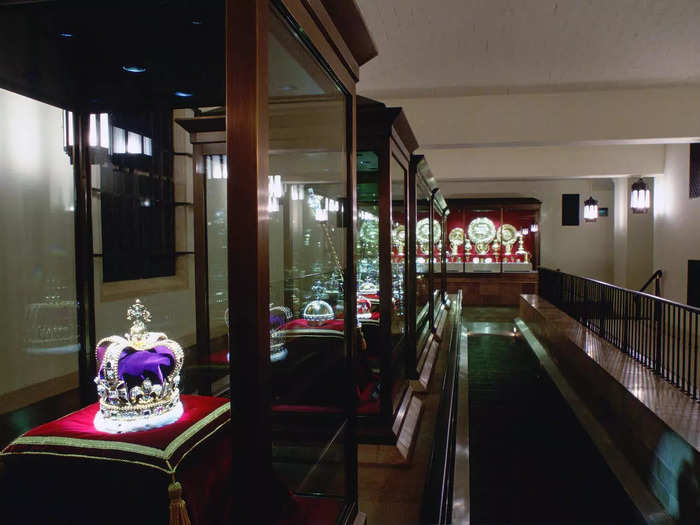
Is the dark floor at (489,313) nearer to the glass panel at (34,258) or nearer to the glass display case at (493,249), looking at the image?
the glass display case at (493,249)

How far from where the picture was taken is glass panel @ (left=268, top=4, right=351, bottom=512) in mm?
1524

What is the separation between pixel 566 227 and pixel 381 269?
15.5 meters

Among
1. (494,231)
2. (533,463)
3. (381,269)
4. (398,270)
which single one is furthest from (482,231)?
(381,269)

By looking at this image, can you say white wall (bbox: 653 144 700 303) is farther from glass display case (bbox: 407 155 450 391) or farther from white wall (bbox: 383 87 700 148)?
glass display case (bbox: 407 155 450 391)

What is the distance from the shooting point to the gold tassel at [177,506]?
149cm

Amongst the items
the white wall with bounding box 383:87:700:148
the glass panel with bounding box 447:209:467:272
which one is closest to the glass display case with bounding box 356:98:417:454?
the white wall with bounding box 383:87:700:148

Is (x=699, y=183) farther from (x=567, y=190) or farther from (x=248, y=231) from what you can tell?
(x=248, y=231)

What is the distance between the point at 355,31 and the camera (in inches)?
67.3

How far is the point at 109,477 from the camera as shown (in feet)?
5.21

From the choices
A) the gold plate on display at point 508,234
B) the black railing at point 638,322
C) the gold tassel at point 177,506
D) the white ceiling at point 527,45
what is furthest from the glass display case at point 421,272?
the gold plate on display at point 508,234

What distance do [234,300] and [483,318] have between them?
11795 mm

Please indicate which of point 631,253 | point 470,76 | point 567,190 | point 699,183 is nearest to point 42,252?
point 470,76

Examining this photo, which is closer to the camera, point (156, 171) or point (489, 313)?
point (156, 171)

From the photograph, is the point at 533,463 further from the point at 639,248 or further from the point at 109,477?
the point at 639,248
